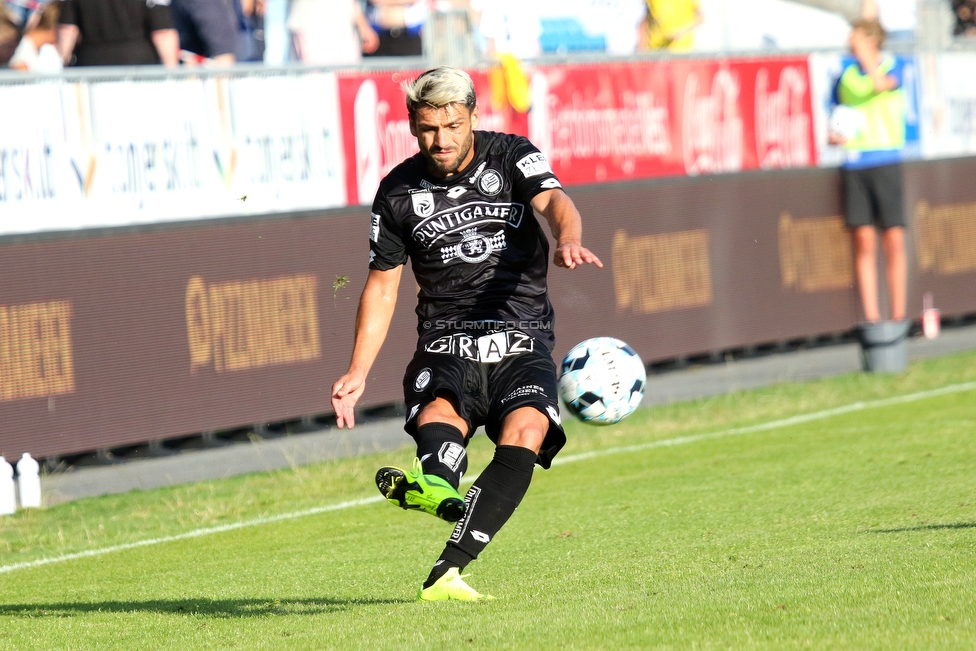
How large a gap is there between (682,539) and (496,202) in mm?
2505

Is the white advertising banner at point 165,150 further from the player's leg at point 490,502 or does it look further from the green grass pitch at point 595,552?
the player's leg at point 490,502

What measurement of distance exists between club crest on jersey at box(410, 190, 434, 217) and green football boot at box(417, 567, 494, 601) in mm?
1572

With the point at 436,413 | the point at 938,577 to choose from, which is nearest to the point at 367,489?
the point at 436,413

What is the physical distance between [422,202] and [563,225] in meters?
0.73

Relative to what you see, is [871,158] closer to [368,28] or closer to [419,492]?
[368,28]

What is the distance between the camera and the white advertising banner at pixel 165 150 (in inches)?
496

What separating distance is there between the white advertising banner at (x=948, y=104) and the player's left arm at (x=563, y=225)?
14149 mm

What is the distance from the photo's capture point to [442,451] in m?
6.61

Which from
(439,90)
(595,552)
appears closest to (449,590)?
(595,552)

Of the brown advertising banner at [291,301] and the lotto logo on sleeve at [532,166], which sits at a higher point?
the lotto logo on sleeve at [532,166]

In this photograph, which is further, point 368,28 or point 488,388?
point 368,28

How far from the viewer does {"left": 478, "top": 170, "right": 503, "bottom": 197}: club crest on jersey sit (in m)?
7.04

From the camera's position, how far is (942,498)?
9.23m

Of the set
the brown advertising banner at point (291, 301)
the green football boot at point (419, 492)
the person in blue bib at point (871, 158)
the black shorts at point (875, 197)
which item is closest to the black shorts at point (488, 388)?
the green football boot at point (419, 492)
